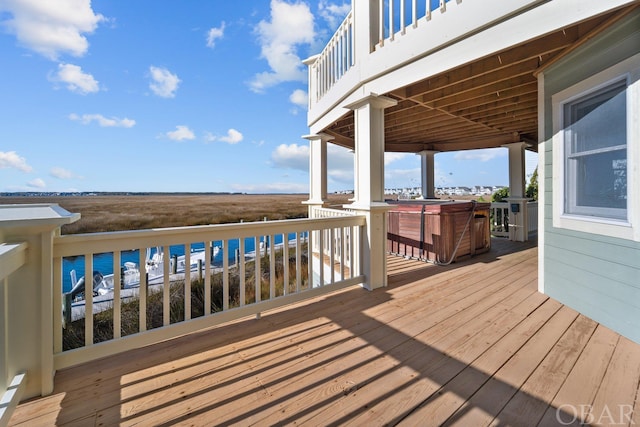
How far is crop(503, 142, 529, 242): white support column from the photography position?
6359 mm

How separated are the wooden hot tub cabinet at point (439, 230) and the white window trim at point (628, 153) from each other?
183 centimetres

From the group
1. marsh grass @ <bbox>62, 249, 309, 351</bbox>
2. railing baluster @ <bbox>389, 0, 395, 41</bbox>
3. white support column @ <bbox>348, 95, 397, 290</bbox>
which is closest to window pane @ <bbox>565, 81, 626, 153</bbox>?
white support column @ <bbox>348, 95, 397, 290</bbox>

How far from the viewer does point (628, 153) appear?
2.18 meters

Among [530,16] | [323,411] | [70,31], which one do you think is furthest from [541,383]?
[70,31]

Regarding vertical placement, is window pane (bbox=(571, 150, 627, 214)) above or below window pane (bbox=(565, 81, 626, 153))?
below

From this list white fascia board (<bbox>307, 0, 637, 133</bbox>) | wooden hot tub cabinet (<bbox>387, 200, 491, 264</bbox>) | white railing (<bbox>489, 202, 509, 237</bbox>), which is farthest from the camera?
white railing (<bbox>489, 202, 509, 237</bbox>)

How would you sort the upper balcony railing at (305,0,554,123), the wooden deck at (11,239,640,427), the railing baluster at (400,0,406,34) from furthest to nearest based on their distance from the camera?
1. the railing baluster at (400,0,406,34)
2. the upper balcony railing at (305,0,554,123)
3. the wooden deck at (11,239,640,427)

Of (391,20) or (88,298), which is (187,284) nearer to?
(88,298)

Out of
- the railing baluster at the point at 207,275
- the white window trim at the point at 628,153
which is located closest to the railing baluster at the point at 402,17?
the white window trim at the point at 628,153

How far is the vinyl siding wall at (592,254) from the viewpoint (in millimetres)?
2195

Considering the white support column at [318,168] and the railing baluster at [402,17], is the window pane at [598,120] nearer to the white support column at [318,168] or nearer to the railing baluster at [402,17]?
the railing baluster at [402,17]

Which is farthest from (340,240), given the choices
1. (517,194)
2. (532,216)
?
(532,216)

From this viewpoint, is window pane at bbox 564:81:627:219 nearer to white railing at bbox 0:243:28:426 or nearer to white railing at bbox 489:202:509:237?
white railing at bbox 0:243:28:426

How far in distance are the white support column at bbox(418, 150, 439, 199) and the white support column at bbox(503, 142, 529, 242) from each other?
5.77ft
